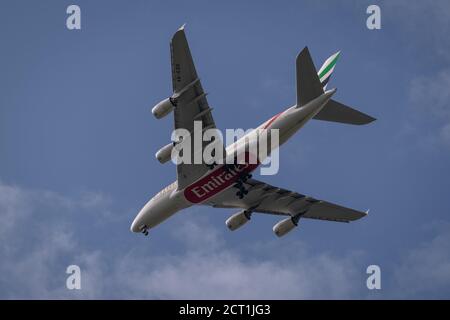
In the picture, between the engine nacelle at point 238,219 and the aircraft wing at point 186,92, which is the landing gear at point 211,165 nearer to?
the aircraft wing at point 186,92

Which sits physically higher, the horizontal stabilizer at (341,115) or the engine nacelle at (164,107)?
the horizontal stabilizer at (341,115)

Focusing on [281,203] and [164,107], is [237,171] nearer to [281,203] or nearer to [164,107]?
[164,107]

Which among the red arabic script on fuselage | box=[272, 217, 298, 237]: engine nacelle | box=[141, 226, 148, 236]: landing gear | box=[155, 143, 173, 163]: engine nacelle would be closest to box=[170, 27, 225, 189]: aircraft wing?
the red arabic script on fuselage

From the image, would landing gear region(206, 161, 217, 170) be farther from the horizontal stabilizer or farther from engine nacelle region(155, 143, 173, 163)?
the horizontal stabilizer

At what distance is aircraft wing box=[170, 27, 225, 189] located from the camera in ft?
136

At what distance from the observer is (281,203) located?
53.9 m

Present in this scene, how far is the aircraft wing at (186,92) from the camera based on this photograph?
136 feet

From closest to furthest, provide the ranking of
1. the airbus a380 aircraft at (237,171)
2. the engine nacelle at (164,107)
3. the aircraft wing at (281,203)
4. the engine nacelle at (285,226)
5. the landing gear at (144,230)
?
the airbus a380 aircraft at (237,171), the engine nacelle at (164,107), the landing gear at (144,230), the aircraft wing at (281,203), the engine nacelle at (285,226)

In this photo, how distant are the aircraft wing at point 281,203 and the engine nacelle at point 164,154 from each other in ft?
22.0

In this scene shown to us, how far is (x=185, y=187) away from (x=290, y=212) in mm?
8804

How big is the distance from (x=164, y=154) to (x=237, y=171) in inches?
182

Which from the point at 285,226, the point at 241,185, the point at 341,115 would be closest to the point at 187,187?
the point at 241,185

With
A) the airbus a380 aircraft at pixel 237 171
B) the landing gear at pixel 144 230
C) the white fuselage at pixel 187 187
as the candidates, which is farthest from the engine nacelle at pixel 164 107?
the landing gear at pixel 144 230
